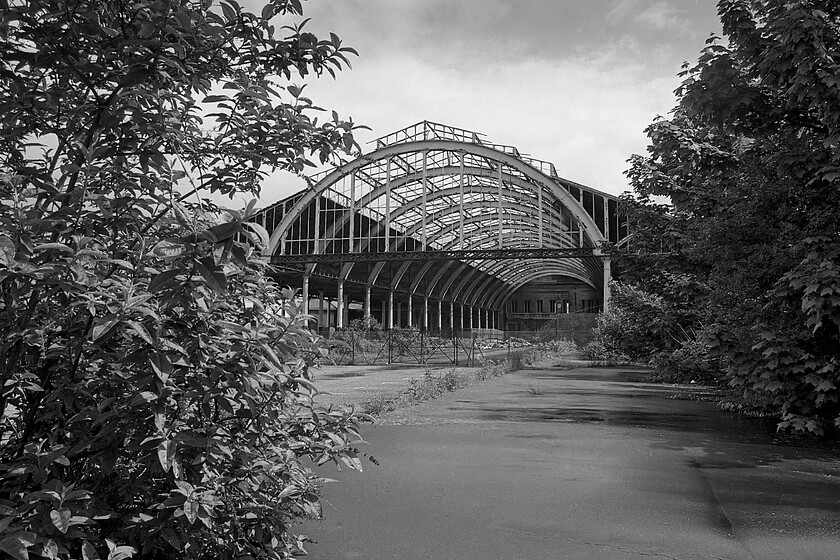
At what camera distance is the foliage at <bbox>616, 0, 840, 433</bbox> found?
8.48m

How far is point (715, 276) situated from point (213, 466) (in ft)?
36.2

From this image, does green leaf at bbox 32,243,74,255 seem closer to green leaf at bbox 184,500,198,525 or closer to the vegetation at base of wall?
green leaf at bbox 184,500,198,525

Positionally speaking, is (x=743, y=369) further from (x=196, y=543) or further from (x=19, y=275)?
(x=19, y=275)

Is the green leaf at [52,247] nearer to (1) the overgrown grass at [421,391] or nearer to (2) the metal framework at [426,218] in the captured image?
(1) the overgrown grass at [421,391]

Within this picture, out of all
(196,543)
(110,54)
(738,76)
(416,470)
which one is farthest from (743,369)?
(110,54)

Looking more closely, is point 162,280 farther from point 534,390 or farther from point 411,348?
point 411,348

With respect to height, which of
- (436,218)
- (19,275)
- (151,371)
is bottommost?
(151,371)

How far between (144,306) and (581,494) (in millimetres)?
5314

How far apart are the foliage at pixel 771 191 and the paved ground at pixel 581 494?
1.41 meters

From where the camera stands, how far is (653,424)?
1182 cm

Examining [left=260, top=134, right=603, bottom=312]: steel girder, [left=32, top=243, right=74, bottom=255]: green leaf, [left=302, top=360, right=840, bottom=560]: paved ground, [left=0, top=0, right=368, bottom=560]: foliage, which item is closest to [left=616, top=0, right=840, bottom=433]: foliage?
[left=302, top=360, right=840, bottom=560]: paved ground

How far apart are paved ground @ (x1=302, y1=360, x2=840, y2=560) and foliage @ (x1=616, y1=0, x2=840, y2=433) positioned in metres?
1.41

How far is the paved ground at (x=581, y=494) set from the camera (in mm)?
4957

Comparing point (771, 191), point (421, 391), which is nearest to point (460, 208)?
point (421, 391)
